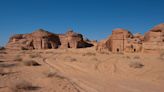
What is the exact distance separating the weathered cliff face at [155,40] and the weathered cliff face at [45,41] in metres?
26.5

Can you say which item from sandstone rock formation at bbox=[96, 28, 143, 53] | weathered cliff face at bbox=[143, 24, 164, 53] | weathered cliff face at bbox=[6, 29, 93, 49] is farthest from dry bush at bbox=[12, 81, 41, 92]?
weathered cliff face at bbox=[6, 29, 93, 49]

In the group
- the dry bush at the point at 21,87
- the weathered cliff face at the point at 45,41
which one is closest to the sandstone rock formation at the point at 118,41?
the weathered cliff face at the point at 45,41

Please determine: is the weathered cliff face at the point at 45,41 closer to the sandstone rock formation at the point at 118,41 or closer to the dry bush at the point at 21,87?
the sandstone rock formation at the point at 118,41

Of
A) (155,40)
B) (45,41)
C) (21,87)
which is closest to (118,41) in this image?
(155,40)

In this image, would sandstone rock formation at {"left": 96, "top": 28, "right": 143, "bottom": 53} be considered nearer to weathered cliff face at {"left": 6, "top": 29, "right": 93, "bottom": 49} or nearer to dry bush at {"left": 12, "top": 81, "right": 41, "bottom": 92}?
weathered cliff face at {"left": 6, "top": 29, "right": 93, "bottom": 49}

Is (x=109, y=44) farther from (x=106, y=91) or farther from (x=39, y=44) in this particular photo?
(x=106, y=91)

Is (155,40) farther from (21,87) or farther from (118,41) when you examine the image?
(21,87)

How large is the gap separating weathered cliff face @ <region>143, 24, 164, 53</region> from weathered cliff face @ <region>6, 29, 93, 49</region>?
26488 millimetres

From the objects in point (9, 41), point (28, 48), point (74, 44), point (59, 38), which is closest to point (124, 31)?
point (74, 44)

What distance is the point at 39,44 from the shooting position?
206 feet

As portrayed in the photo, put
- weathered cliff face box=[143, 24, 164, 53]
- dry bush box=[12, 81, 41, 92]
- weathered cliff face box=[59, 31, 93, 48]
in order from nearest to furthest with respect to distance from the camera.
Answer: dry bush box=[12, 81, 41, 92] < weathered cliff face box=[143, 24, 164, 53] < weathered cliff face box=[59, 31, 93, 48]

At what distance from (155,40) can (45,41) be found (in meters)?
36.0

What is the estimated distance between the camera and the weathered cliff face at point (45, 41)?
6184cm

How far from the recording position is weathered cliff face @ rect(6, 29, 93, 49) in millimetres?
61844
